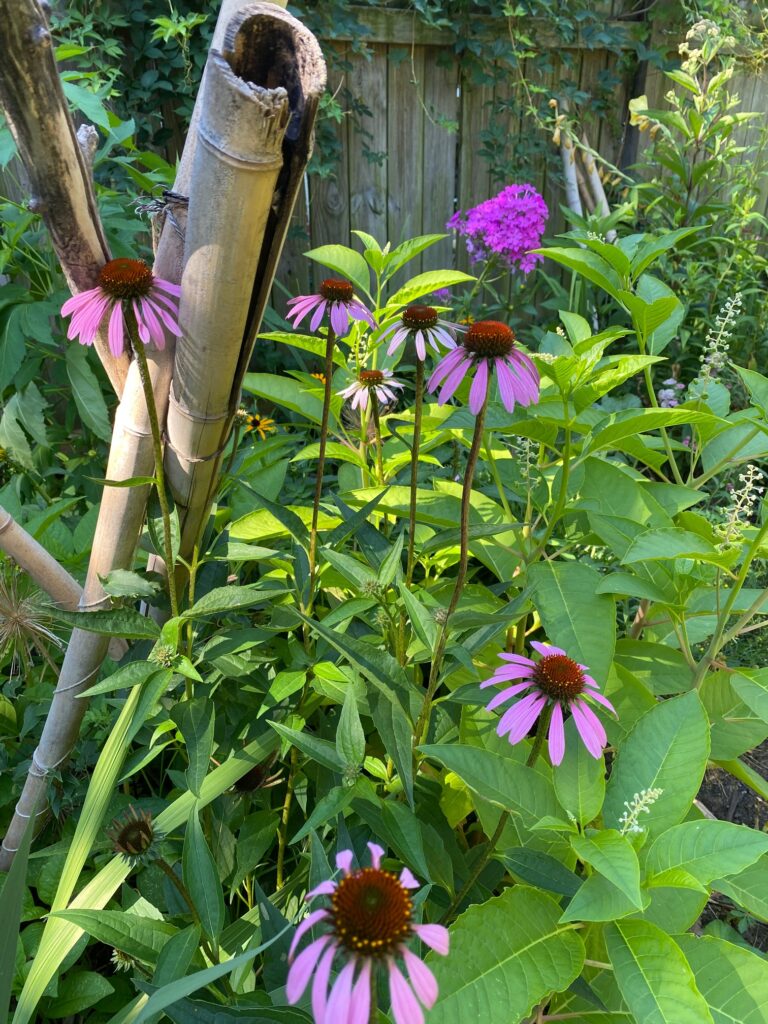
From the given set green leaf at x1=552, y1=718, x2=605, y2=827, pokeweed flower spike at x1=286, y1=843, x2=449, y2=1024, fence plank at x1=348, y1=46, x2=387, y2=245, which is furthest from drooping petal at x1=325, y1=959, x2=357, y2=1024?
fence plank at x1=348, y1=46, x2=387, y2=245

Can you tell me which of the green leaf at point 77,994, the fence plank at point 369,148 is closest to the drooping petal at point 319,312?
the green leaf at point 77,994

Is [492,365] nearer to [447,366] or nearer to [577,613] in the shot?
[447,366]

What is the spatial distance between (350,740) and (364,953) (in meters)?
0.34

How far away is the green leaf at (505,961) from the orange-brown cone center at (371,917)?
258mm

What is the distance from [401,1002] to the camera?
370 mm

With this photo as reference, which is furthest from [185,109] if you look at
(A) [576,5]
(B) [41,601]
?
(B) [41,601]

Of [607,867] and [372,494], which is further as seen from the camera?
[372,494]

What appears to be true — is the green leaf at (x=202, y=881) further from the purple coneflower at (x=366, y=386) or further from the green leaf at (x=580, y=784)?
the purple coneflower at (x=366, y=386)

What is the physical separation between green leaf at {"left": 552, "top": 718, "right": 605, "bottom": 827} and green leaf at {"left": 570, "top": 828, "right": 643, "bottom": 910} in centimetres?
3

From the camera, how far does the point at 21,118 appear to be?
67 centimetres

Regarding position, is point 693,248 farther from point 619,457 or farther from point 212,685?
point 212,685

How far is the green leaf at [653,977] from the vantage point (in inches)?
22.2

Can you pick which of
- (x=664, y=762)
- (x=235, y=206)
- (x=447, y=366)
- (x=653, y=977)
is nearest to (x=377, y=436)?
(x=447, y=366)

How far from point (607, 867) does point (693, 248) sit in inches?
121
